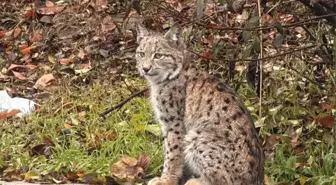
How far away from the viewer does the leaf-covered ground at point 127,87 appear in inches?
254

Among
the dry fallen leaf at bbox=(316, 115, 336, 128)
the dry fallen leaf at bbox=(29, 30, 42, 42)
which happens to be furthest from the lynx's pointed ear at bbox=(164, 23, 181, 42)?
the dry fallen leaf at bbox=(29, 30, 42, 42)

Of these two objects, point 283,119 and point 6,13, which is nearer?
point 283,119

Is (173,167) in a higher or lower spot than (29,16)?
lower

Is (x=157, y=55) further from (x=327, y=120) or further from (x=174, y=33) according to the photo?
(x=327, y=120)

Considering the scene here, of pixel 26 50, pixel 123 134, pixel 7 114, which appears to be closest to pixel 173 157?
pixel 123 134

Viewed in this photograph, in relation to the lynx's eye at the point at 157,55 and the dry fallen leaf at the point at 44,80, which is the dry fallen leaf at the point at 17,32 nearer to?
the dry fallen leaf at the point at 44,80

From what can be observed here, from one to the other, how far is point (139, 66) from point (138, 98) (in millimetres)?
1261

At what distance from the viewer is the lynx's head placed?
258 inches

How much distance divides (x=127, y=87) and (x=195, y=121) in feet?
6.82

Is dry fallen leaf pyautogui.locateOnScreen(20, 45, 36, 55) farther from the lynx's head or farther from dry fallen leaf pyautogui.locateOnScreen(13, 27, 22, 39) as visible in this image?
the lynx's head

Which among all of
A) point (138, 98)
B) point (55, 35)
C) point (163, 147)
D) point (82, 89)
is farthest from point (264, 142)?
point (55, 35)

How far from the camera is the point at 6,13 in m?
10.3

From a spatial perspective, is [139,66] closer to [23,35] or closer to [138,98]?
[138,98]

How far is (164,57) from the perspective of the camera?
657 centimetres
